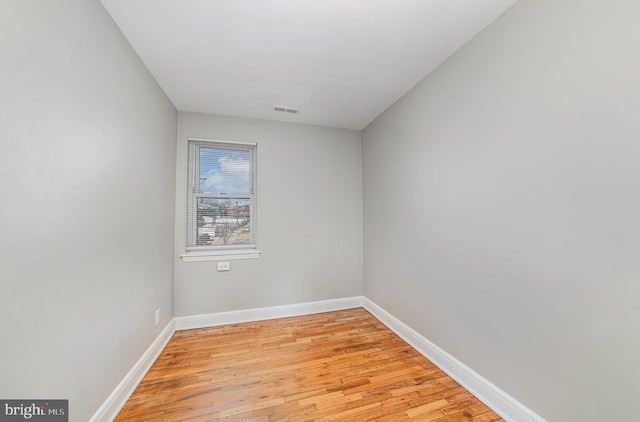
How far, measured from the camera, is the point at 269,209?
2.93 meters

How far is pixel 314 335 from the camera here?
247 centimetres

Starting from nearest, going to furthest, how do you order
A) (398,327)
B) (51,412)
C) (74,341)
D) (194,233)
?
(51,412) → (74,341) → (398,327) → (194,233)

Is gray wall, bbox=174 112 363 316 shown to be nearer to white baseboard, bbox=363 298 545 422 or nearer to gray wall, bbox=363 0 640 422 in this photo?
white baseboard, bbox=363 298 545 422

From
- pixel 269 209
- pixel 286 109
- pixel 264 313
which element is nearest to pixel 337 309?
pixel 264 313

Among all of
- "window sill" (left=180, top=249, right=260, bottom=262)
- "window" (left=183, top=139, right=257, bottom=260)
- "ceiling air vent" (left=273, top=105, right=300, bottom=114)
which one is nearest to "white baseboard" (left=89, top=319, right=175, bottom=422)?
"window sill" (left=180, top=249, right=260, bottom=262)

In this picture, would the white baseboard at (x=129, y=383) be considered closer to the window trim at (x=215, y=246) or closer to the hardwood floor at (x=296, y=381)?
the hardwood floor at (x=296, y=381)

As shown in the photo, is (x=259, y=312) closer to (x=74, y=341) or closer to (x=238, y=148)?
(x=74, y=341)

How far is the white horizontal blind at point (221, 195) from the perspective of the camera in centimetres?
276

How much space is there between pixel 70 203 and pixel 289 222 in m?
2.05

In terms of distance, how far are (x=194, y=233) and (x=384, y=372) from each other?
8.14ft

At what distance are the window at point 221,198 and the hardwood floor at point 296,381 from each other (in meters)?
1.01

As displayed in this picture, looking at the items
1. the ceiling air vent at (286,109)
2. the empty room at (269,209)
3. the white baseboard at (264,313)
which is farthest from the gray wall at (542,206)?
the ceiling air vent at (286,109)

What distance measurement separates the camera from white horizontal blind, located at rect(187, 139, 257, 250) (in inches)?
109

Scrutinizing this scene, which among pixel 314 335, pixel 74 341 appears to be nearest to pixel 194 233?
pixel 74 341
